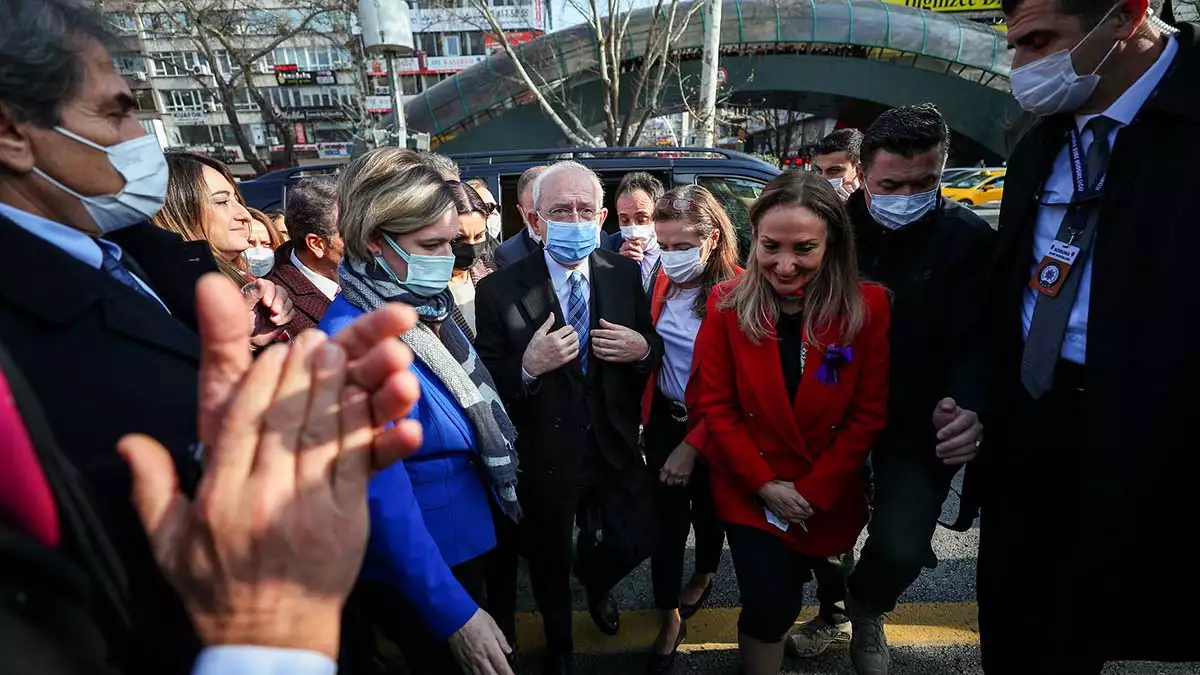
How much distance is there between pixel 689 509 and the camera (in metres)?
2.52

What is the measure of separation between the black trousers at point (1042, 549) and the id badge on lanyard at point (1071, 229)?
10.2 inches

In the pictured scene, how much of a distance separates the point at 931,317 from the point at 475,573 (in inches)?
70.2

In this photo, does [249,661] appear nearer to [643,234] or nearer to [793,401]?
[793,401]

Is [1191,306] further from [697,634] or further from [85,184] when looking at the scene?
[85,184]

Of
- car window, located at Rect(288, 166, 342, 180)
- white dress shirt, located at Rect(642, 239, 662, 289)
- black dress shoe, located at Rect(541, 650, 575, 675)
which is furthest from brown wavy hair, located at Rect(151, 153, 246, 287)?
car window, located at Rect(288, 166, 342, 180)

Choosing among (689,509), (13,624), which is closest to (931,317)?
(689,509)

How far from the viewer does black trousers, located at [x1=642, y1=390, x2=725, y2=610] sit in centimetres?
239

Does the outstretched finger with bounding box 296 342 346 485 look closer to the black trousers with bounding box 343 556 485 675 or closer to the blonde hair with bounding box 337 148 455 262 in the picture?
the black trousers with bounding box 343 556 485 675

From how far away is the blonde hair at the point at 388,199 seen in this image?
158 centimetres

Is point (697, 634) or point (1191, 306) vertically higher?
point (1191, 306)

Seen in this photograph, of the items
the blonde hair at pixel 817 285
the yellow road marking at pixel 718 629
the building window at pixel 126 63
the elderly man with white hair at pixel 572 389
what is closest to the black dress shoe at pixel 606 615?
the yellow road marking at pixel 718 629

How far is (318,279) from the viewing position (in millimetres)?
Answer: 2641

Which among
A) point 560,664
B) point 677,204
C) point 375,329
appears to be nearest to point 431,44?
point 677,204

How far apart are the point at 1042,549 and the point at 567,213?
6.32 ft
